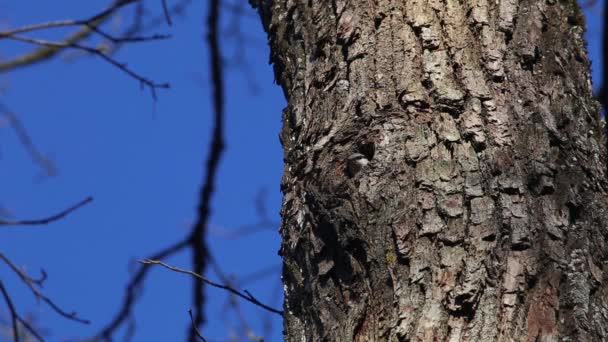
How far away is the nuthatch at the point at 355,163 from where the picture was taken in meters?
1.59

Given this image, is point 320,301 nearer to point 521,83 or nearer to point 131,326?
point 521,83

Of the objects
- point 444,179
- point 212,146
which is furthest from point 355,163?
point 212,146

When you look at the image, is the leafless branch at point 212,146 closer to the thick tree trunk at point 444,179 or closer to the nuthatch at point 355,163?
the thick tree trunk at point 444,179

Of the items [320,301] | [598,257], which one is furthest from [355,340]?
[598,257]

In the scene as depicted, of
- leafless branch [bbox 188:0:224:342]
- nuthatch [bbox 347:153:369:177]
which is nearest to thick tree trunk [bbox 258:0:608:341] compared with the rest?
nuthatch [bbox 347:153:369:177]

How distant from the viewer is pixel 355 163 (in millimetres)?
1595

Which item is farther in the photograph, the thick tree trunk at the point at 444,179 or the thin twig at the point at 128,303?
the thin twig at the point at 128,303

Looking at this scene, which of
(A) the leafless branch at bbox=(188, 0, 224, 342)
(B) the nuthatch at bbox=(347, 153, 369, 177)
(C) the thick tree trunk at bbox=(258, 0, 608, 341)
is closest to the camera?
(C) the thick tree trunk at bbox=(258, 0, 608, 341)

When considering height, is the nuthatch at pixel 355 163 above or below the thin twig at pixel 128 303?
below

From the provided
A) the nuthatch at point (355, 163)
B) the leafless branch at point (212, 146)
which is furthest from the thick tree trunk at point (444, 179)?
the leafless branch at point (212, 146)

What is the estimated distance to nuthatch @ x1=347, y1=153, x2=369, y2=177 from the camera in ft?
5.21

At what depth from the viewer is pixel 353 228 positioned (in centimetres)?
152

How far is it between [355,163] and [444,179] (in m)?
0.16

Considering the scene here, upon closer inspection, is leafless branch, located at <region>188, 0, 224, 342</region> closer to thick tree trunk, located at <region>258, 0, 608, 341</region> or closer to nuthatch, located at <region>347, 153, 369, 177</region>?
thick tree trunk, located at <region>258, 0, 608, 341</region>
